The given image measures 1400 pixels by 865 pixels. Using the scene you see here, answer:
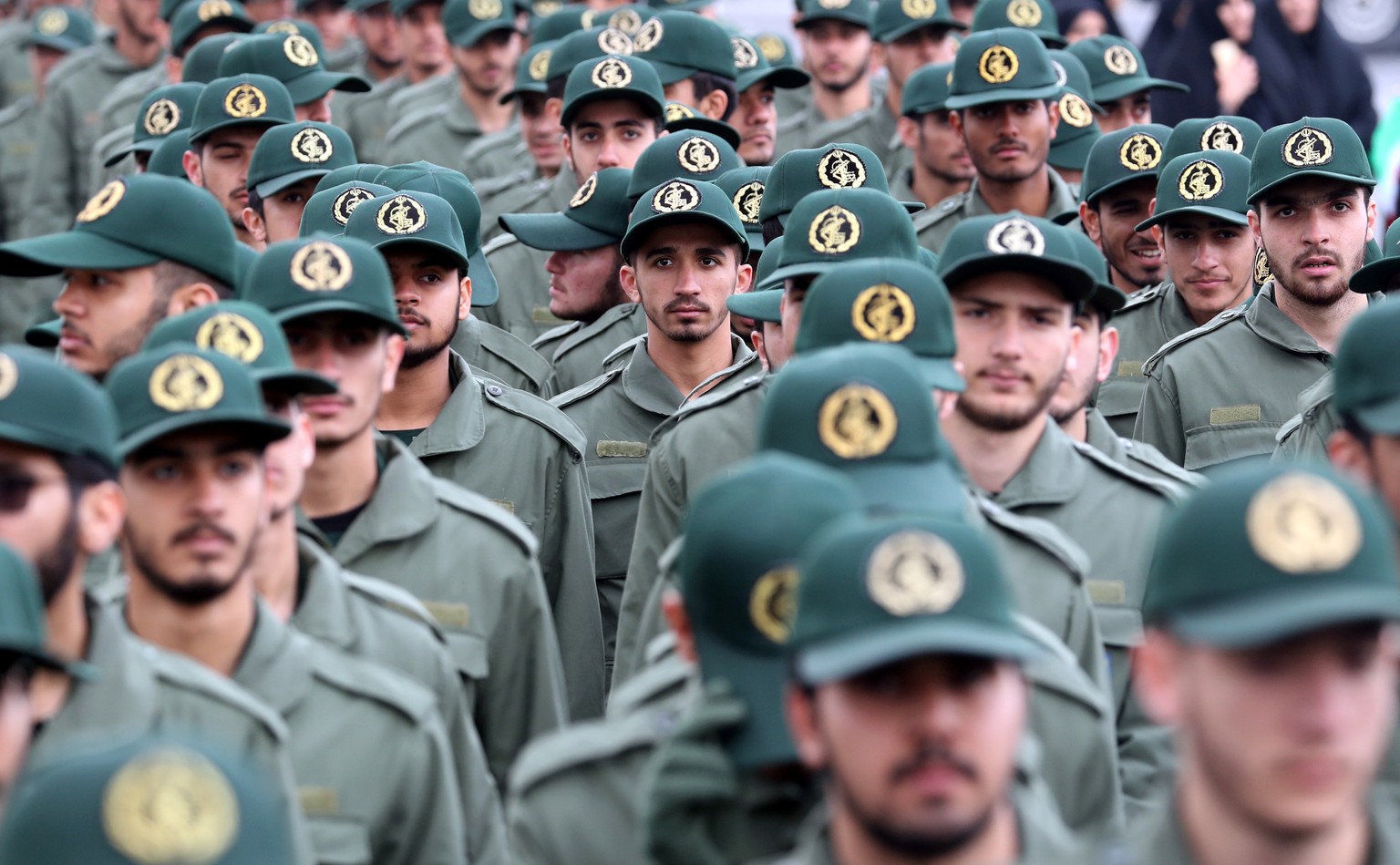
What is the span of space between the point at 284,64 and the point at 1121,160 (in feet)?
12.6

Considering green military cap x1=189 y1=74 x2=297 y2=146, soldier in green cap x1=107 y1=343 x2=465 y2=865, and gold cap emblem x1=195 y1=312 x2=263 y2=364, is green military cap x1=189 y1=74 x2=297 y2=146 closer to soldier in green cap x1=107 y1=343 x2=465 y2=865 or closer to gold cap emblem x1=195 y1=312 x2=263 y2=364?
gold cap emblem x1=195 y1=312 x2=263 y2=364

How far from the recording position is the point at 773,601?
427 centimetres

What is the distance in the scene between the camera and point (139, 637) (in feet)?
17.2

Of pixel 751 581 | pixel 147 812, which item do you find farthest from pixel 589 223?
pixel 147 812

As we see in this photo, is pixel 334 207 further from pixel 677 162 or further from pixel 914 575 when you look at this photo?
pixel 914 575

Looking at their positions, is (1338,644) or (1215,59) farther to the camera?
(1215,59)

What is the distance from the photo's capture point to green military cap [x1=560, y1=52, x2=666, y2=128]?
10.1 meters

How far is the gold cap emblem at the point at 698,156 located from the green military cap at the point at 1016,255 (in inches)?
96.3

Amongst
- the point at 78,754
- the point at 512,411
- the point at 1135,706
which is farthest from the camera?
the point at 512,411

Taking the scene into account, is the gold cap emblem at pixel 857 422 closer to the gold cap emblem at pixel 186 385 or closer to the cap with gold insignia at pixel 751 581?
the cap with gold insignia at pixel 751 581

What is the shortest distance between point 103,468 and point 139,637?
47 cm

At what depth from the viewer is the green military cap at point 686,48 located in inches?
441

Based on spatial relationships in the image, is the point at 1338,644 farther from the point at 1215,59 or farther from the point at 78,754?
the point at 1215,59

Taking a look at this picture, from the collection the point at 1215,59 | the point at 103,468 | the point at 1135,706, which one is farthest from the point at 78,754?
the point at 1215,59
